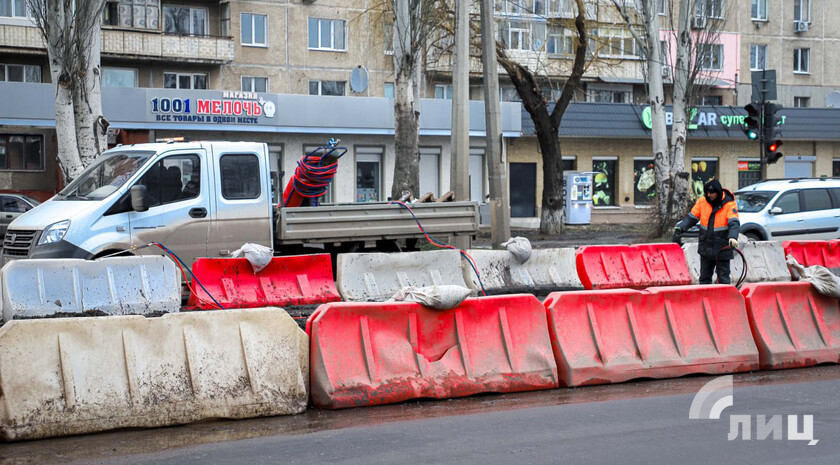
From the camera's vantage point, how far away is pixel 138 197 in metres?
11.9

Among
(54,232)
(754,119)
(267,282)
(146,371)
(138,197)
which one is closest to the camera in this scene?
(146,371)

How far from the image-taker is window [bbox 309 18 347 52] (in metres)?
38.6

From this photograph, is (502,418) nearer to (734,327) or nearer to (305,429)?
(305,429)

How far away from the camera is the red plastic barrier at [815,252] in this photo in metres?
16.7

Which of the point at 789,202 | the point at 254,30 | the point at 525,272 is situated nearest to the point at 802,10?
the point at 254,30

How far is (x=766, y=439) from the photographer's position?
6.39 meters

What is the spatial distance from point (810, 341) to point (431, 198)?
7090 millimetres

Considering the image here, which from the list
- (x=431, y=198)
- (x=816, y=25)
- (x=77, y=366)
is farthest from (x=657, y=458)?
(x=816, y=25)

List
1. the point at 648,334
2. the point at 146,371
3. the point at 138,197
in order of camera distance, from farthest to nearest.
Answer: the point at 138,197 < the point at 648,334 < the point at 146,371

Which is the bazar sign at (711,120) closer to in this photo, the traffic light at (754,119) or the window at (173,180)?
the traffic light at (754,119)

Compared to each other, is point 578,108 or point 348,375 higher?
point 578,108

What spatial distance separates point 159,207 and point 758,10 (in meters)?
42.8

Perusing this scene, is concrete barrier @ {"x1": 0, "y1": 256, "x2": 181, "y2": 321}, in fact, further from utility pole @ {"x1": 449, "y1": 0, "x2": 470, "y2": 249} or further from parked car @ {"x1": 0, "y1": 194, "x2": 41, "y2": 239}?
parked car @ {"x1": 0, "y1": 194, "x2": 41, "y2": 239}

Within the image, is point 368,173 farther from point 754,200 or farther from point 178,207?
point 178,207
